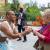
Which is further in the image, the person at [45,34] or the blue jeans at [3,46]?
the blue jeans at [3,46]

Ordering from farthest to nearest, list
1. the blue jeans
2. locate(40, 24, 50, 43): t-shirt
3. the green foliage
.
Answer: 1. the green foliage
2. the blue jeans
3. locate(40, 24, 50, 43): t-shirt

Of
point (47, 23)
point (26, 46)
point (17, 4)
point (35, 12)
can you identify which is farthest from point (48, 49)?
point (17, 4)

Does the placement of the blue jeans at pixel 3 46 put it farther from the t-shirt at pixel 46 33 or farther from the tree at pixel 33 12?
the tree at pixel 33 12

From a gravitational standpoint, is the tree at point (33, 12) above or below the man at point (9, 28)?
below

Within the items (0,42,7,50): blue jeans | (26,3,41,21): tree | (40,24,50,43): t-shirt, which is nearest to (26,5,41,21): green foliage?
(26,3,41,21): tree

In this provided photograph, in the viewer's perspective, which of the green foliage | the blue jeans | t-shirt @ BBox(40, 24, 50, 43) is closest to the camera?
t-shirt @ BBox(40, 24, 50, 43)

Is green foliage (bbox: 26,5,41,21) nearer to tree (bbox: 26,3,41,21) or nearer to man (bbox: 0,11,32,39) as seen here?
tree (bbox: 26,3,41,21)

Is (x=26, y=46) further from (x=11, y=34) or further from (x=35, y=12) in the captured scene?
(x=11, y=34)

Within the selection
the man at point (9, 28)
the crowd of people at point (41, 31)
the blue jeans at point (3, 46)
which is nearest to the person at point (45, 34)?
the crowd of people at point (41, 31)

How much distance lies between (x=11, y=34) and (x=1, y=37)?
0.09 m

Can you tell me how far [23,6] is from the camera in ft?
13.4

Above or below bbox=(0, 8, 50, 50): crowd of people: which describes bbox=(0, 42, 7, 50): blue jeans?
below

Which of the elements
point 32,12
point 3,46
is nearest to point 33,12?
point 32,12

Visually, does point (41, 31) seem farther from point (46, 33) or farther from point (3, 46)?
point (3, 46)
